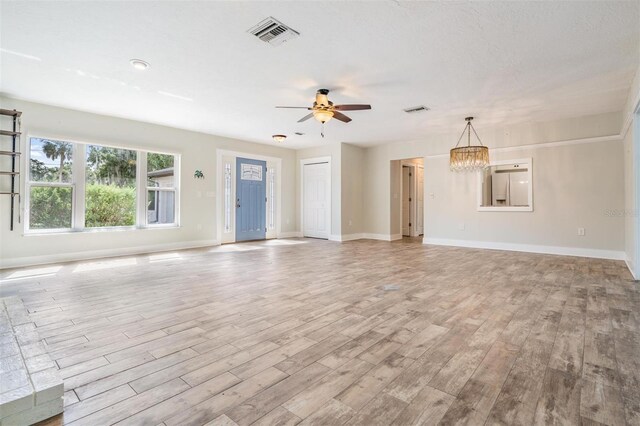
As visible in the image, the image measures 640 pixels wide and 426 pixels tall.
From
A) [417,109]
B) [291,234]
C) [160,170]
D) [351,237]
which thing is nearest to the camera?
[417,109]

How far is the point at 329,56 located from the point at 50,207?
534 centimetres

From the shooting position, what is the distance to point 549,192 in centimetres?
613

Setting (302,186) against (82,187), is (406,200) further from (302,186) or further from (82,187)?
(82,187)

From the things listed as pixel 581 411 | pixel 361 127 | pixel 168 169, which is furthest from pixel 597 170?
pixel 168 169

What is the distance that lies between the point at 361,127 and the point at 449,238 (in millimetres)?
3424

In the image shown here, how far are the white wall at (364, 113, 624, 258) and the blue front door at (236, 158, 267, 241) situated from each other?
13.6 ft

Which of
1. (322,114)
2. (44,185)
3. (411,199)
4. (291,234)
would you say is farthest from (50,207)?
(411,199)

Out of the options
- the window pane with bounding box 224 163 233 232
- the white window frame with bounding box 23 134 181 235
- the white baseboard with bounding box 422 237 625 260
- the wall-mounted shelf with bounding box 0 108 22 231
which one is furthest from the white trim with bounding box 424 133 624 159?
the wall-mounted shelf with bounding box 0 108 22 231

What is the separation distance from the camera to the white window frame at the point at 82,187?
5047 millimetres

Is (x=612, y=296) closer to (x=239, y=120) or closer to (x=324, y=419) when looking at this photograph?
(x=324, y=419)

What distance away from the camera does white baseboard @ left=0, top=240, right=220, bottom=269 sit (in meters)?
4.87

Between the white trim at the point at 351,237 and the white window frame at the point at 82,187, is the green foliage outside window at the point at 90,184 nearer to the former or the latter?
the white window frame at the point at 82,187

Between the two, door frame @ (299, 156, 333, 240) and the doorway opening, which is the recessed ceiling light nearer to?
door frame @ (299, 156, 333, 240)

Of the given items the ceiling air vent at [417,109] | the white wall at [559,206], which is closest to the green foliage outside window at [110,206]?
the ceiling air vent at [417,109]
